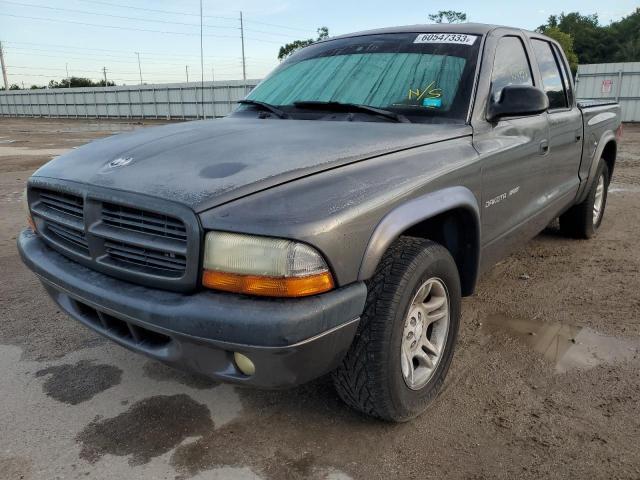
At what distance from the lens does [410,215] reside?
2037 mm

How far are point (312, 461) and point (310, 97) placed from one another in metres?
1.96

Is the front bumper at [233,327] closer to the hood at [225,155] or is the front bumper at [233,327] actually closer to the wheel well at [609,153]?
the hood at [225,155]

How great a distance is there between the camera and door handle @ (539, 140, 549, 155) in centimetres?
331

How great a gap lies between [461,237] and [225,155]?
4.17 feet

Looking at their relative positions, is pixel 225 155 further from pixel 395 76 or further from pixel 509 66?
pixel 509 66

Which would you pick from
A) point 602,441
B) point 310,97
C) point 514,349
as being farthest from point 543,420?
point 310,97

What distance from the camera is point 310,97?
302cm

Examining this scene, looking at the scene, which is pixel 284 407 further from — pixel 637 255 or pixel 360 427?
pixel 637 255

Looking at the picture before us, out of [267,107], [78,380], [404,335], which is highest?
[267,107]

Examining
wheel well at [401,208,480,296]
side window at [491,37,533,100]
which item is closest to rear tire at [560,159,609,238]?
side window at [491,37,533,100]

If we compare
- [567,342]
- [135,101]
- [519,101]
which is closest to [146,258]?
[519,101]

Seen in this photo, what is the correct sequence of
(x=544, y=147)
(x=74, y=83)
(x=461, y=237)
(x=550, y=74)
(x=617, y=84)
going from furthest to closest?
1. (x=74, y=83)
2. (x=617, y=84)
3. (x=550, y=74)
4. (x=544, y=147)
5. (x=461, y=237)

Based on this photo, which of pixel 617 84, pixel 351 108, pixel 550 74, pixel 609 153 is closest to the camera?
pixel 351 108

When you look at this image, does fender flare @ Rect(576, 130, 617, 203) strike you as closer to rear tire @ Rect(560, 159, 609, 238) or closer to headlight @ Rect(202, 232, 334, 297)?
rear tire @ Rect(560, 159, 609, 238)
